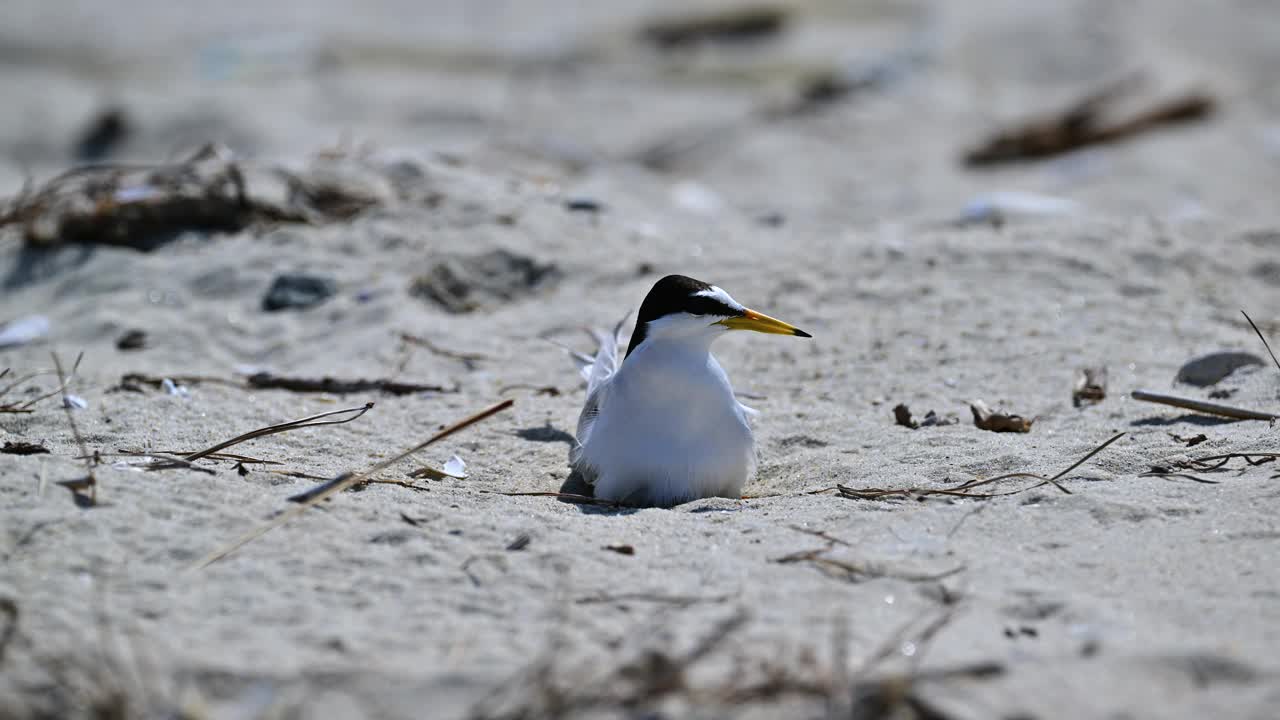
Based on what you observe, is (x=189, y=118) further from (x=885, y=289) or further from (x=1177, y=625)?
(x=1177, y=625)

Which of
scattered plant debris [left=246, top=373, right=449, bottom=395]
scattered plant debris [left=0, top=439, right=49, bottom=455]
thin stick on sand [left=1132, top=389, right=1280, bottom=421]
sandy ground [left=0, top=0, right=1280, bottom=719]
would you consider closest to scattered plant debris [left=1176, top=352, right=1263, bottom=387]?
sandy ground [left=0, top=0, right=1280, bottom=719]

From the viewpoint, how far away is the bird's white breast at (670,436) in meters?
3.85

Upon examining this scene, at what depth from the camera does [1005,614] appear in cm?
273

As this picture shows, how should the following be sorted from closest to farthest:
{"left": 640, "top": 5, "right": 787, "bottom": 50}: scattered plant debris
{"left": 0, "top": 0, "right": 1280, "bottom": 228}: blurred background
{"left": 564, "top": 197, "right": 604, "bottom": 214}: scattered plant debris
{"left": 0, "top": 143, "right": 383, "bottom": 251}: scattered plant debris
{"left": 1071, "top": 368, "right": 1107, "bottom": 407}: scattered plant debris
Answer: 1. {"left": 1071, "top": 368, "right": 1107, "bottom": 407}: scattered plant debris
2. {"left": 0, "top": 143, "right": 383, "bottom": 251}: scattered plant debris
3. {"left": 564, "top": 197, "right": 604, "bottom": 214}: scattered plant debris
4. {"left": 0, "top": 0, "right": 1280, "bottom": 228}: blurred background
5. {"left": 640, "top": 5, "right": 787, "bottom": 50}: scattered plant debris

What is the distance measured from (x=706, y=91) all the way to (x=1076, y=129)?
397 cm

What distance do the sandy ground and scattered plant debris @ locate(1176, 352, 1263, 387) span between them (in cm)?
8

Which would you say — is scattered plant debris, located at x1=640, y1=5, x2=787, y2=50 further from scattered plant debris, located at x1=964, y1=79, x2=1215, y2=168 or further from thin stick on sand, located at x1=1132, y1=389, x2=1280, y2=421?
thin stick on sand, located at x1=1132, y1=389, x2=1280, y2=421

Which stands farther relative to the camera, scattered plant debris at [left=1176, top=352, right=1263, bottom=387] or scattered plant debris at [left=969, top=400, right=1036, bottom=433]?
scattered plant debris at [left=1176, top=352, right=1263, bottom=387]

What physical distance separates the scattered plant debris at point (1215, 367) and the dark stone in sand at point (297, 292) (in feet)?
12.9

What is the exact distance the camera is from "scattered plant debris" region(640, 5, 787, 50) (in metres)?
13.6

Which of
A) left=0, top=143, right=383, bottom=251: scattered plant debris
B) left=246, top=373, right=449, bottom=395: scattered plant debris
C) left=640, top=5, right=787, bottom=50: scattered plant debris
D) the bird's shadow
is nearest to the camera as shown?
the bird's shadow

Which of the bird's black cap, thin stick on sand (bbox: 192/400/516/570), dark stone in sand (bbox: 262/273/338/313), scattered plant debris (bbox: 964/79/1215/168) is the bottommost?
scattered plant debris (bbox: 964/79/1215/168)

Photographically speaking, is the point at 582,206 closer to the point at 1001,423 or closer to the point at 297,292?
the point at 297,292

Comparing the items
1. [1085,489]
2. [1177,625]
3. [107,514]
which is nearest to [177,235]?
[107,514]
